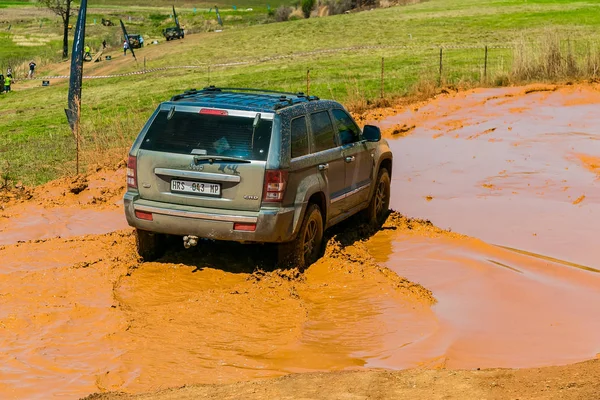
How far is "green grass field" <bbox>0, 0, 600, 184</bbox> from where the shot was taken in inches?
981

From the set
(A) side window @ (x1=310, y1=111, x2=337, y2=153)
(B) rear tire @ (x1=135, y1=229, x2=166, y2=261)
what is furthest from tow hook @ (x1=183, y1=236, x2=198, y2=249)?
(A) side window @ (x1=310, y1=111, x2=337, y2=153)

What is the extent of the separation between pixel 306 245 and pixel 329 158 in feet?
3.43

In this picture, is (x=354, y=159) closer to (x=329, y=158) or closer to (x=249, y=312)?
(x=329, y=158)

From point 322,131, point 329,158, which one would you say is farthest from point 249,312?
point 322,131

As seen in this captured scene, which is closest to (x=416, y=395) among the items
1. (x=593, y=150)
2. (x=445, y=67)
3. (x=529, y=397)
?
(x=529, y=397)

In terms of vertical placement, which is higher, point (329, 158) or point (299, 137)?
point (299, 137)

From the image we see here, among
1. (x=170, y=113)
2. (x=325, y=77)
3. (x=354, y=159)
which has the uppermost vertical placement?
(x=170, y=113)

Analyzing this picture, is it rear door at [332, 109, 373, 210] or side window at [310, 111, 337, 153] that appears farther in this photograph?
rear door at [332, 109, 373, 210]

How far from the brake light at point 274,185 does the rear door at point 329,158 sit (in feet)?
2.89

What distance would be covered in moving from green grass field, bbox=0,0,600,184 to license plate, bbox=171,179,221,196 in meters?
8.67

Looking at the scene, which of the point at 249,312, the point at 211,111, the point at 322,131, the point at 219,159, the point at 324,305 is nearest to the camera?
the point at 249,312

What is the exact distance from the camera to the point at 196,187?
991 cm

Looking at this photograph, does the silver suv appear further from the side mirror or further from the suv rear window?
the side mirror

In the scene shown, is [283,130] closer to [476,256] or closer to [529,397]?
[476,256]
